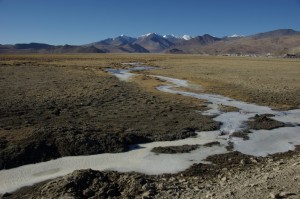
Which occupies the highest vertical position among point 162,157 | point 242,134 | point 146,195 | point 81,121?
point 146,195

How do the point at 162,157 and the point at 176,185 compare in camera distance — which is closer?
the point at 176,185

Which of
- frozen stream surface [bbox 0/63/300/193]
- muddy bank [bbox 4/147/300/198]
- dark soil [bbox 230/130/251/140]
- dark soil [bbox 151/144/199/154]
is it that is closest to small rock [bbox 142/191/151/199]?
muddy bank [bbox 4/147/300/198]

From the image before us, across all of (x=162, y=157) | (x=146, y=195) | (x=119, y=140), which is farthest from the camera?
(x=119, y=140)

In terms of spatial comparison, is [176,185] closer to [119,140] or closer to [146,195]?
[146,195]

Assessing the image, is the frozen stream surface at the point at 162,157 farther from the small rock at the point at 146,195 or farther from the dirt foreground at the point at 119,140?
the small rock at the point at 146,195

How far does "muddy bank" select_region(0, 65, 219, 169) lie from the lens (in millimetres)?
21328

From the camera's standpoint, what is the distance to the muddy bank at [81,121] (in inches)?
840

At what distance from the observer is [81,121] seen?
2827 cm

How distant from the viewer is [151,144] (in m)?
23.7

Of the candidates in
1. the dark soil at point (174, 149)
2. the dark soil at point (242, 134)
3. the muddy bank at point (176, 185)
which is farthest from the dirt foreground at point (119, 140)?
the dark soil at point (242, 134)

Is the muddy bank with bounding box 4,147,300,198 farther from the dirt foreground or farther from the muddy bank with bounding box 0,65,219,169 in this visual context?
the muddy bank with bounding box 0,65,219,169

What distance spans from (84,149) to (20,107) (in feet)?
41.9

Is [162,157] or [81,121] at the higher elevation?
[81,121]

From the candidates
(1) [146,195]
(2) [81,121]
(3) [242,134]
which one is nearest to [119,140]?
(2) [81,121]
